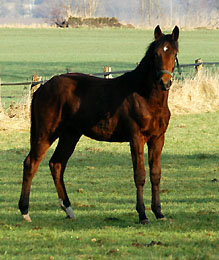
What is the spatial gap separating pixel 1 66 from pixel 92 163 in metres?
28.4

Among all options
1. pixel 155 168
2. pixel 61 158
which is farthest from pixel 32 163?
pixel 155 168

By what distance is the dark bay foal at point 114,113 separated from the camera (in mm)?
7609

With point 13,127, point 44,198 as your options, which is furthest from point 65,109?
point 13,127

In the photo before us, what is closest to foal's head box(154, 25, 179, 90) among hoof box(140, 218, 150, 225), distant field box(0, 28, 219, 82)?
hoof box(140, 218, 150, 225)

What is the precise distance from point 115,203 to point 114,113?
63.6 inches

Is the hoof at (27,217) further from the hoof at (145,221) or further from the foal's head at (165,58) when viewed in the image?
the foal's head at (165,58)

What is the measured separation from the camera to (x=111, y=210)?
8.41m

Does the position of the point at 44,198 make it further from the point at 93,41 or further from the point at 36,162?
the point at 93,41

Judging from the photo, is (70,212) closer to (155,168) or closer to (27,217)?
(27,217)

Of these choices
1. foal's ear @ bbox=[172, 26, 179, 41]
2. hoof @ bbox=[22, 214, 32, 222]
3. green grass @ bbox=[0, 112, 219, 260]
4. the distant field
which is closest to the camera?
green grass @ bbox=[0, 112, 219, 260]

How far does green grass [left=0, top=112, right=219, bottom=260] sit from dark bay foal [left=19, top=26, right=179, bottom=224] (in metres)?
0.38

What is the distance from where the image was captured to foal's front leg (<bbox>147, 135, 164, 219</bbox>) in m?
7.84

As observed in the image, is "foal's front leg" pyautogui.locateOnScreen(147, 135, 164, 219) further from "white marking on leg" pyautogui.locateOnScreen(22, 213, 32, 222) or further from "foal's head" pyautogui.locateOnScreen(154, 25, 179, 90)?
"white marking on leg" pyautogui.locateOnScreen(22, 213, 32, 222)

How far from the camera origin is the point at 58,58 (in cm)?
4666
